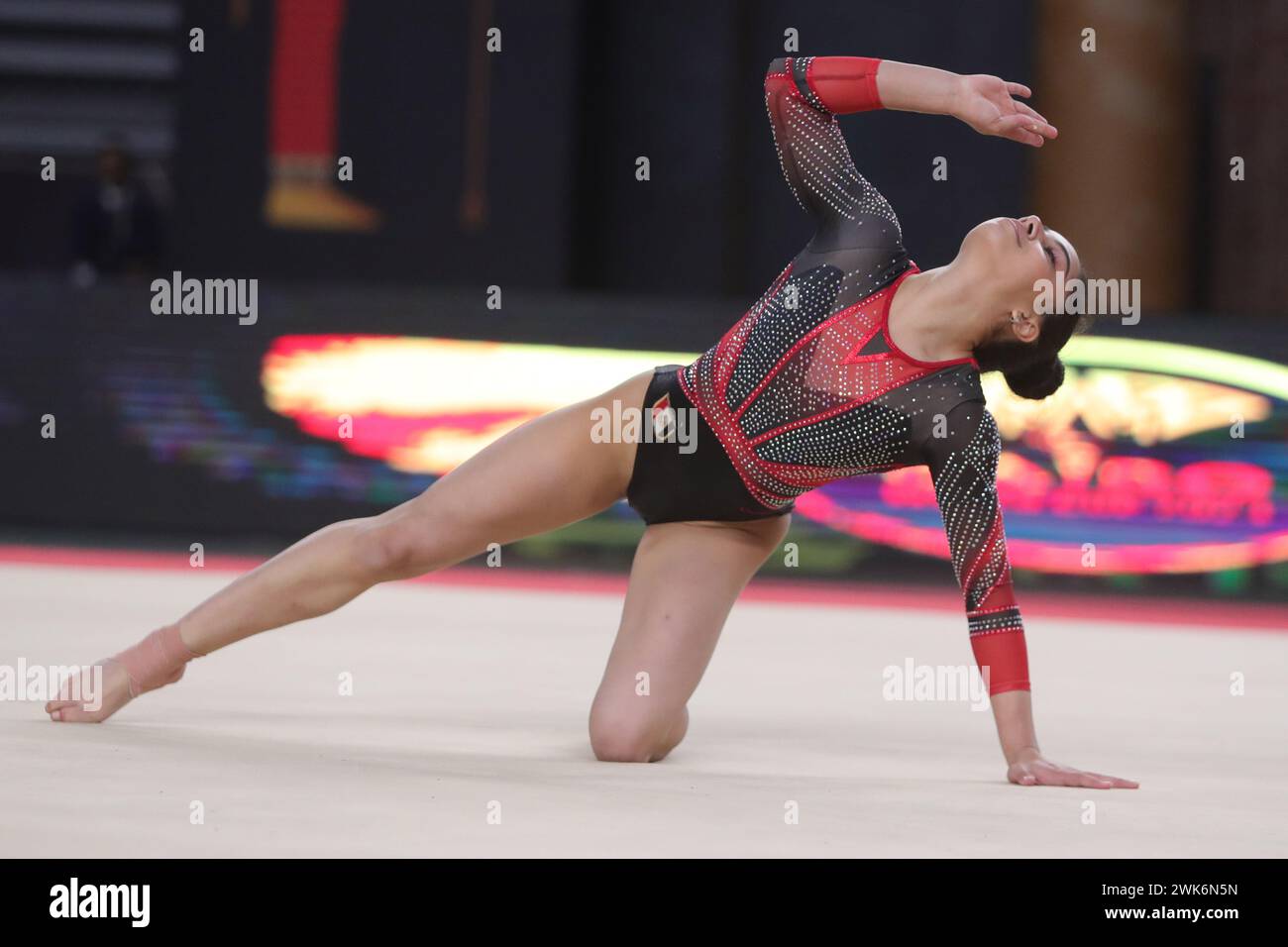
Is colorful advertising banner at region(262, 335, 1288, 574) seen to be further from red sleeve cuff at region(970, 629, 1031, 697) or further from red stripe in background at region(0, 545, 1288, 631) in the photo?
red sleeve cuff at region(970, 629, 1031, 697)

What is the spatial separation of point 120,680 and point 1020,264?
6.14 feet

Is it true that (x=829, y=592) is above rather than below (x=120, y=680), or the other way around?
above

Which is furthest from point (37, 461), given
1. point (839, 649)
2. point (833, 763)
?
point (833, 763)

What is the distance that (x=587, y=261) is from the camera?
29.4 feet

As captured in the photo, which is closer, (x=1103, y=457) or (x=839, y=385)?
(x=839, y=385)

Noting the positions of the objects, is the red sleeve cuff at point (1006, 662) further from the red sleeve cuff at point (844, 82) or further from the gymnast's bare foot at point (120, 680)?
the gymnast's bare foot at point (120, 680)

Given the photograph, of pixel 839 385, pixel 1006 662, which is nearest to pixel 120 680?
pixel 839 385

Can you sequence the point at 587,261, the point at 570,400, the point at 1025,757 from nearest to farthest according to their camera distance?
the point at 1025,757
the point at 570,400
the point at 587,261

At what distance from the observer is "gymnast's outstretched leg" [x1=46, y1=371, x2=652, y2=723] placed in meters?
2.97

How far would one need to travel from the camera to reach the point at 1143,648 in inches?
201

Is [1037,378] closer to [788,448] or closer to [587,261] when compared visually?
[788,448]

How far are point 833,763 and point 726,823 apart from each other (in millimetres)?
659

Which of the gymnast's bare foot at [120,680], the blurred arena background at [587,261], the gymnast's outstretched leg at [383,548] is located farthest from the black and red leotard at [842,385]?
the blurred arena background at [587,261]

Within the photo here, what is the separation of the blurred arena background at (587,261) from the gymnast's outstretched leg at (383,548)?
3576mm
